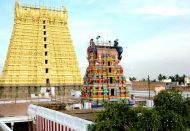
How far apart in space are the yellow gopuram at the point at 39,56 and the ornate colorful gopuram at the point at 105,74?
2294cm

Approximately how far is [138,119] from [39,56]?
163 ft

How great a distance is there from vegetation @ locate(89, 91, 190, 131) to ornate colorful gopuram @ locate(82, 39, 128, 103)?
76.4 ft

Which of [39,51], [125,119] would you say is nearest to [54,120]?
[125,119]

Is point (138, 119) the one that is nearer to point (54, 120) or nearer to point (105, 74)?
point (54, 120)

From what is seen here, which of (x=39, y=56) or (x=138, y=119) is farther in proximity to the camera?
(x=39, y=56)

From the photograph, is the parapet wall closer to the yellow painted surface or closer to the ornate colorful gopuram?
the ornate colorful gopuram

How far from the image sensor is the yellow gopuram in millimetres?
63062

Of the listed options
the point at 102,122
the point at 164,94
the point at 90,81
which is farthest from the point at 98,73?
the point at 102,122

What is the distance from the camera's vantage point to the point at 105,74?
42.8 metres

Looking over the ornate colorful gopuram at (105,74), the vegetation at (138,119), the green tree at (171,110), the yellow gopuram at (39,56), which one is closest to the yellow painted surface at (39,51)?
the yellow gopuram at (39,56)

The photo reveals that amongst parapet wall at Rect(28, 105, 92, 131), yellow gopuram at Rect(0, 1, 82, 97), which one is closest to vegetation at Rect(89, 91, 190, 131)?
parapet wall at Rect(28, 105, 92, 131)

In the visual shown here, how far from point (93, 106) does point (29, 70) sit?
2671 centimetres

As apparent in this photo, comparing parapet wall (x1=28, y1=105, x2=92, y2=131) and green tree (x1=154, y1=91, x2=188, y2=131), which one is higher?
green tree (x1=154, y1=91, x2=188, y2=131)

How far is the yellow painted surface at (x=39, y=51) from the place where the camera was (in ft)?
208
